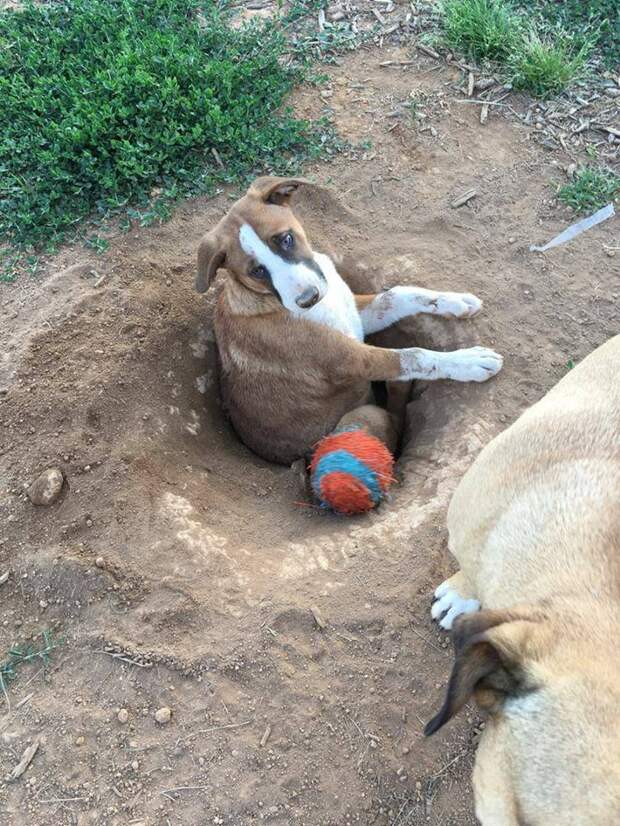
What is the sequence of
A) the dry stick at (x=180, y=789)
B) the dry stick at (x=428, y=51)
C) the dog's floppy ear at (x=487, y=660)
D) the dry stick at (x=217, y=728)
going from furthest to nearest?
the dry stick at (x=428, y=51) → the dry stick at (x=217, y=728) → the dry stick at (x=180, y=789) → the dog's floppy ear at (x=487, y=660)

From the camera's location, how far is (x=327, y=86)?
5.66 m

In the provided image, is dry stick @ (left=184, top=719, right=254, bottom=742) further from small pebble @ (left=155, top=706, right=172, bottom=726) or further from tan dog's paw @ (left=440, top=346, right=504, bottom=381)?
tan dog's paw @ (left=440, top=346, right=504, bottom=381)

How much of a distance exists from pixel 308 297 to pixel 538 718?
8.49 feet

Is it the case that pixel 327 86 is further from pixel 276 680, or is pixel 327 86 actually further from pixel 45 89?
pixel 276 680

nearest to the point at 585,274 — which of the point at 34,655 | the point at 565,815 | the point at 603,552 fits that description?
the point at 603,552

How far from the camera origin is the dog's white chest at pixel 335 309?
4.29 metres

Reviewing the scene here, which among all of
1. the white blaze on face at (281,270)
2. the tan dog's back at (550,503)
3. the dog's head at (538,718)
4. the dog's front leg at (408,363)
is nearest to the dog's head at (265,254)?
the white blaze on face at (281,270)

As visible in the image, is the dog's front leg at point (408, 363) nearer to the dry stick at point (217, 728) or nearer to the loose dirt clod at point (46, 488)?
the loose dirt clod at point (46, 488)

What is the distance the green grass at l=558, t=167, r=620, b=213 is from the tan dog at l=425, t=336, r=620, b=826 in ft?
7.54

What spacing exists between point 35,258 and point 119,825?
357cm

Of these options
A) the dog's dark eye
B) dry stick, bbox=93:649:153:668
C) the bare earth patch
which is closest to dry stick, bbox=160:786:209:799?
the bare earth patch

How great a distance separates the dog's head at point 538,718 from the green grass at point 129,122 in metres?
3.84

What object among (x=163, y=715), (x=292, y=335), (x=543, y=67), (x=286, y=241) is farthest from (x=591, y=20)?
(x=163, y=715)

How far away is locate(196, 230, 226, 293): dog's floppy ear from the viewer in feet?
13.2
